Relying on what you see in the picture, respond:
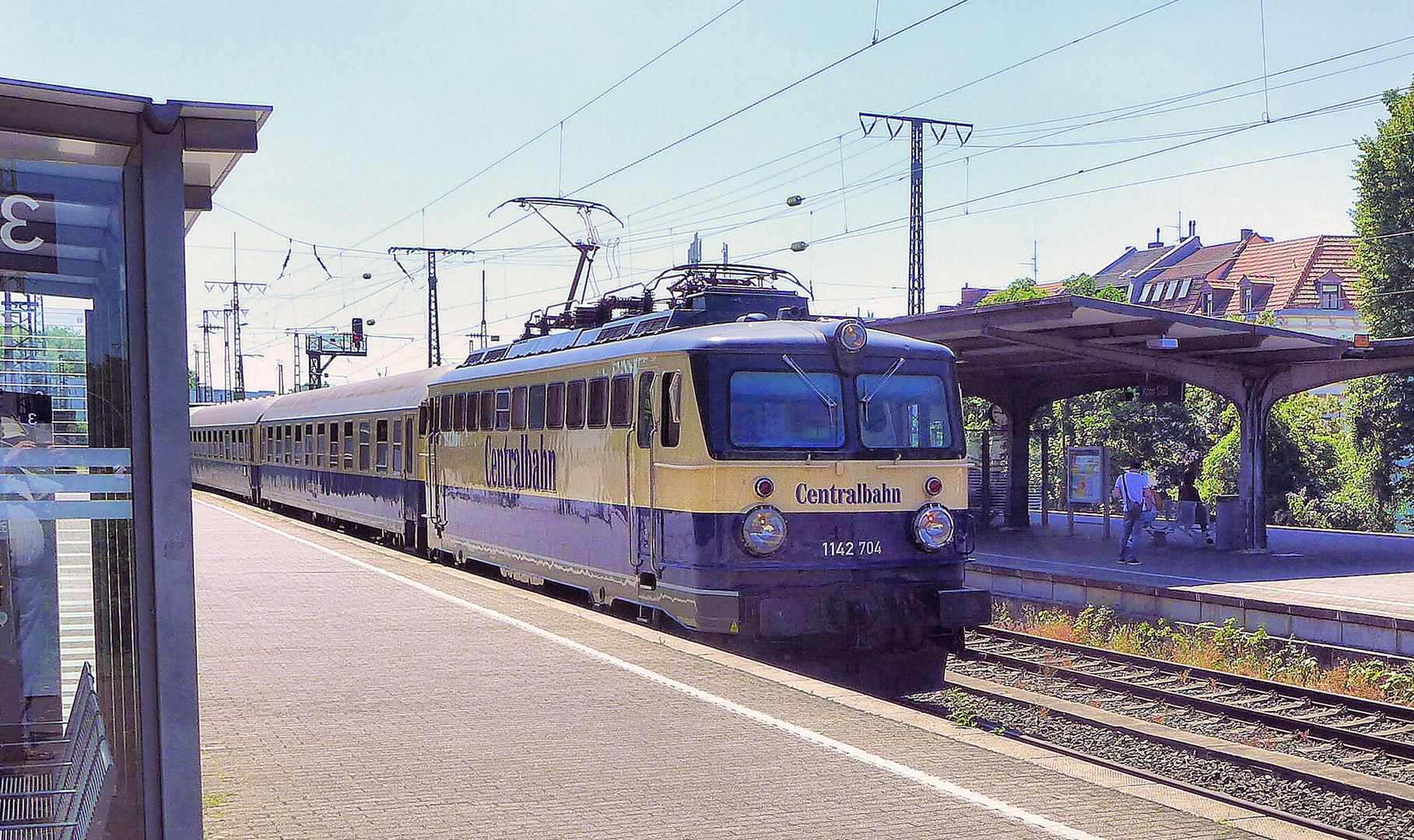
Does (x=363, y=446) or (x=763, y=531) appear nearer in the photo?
(x=763, y=531)

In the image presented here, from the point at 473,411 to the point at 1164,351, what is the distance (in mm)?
10379

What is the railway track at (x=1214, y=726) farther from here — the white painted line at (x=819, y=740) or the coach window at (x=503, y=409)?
the coach window at (x=503, y=409)

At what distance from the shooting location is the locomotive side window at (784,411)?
10953 millimetres

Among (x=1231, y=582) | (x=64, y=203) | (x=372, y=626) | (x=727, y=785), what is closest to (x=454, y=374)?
(x=372, y=626)

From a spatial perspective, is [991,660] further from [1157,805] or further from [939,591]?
[1157,805]

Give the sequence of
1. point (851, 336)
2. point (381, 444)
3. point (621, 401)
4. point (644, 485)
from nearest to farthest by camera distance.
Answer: point (851, 336) < point (644, 485) < point (621, 401) < point (381, 444)

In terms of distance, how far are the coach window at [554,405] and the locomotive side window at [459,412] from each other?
324cm

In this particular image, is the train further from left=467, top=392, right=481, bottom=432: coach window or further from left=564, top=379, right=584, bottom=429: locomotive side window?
left=467, top=392, right=481, bottom=432: coach window

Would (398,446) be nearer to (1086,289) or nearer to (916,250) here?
(916,250)

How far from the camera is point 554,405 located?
13750 mm

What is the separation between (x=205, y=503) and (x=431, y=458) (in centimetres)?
1994

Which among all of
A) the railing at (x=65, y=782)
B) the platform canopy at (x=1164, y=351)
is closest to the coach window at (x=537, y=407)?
the platform canopy at (x=1164, y=351)

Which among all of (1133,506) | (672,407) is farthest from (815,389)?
(1133,506)

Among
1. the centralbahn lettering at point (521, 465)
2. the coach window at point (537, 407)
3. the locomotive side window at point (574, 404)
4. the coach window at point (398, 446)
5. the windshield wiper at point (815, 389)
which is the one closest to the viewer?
the windshield wiper at point (815, 389)
